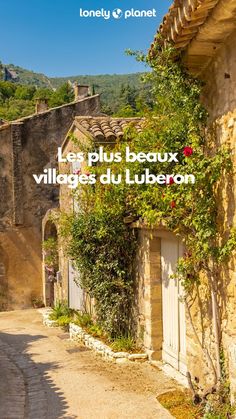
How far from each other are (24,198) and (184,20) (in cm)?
1546

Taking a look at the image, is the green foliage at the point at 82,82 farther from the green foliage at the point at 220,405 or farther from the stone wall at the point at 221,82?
the green foliage at the point at 220,405

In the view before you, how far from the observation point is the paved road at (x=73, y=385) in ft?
22.9

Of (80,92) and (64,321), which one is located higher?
(80,92)

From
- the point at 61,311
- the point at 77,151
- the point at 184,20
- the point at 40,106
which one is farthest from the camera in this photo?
the point at 40,106

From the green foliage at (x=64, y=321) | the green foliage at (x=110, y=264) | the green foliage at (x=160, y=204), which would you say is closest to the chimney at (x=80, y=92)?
the green foliage at (x=64, y=321)

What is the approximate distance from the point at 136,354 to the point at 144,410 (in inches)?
94.2

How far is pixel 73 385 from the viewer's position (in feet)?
26.9

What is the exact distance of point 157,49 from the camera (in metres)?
6.20

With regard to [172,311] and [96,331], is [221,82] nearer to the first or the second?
[172,311]

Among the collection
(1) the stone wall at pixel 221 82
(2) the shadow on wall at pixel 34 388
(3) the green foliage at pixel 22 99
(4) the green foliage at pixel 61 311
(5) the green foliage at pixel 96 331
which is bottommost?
(2) the shadow on wall at pixel 34 388

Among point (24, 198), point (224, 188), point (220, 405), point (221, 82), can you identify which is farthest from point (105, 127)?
point (24, 198)

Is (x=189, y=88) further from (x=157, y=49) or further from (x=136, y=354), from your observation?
(x=136, y=354)

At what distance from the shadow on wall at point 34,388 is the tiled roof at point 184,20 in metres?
4.76

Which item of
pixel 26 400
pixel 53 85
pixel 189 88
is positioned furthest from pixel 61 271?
pixel 53 85
